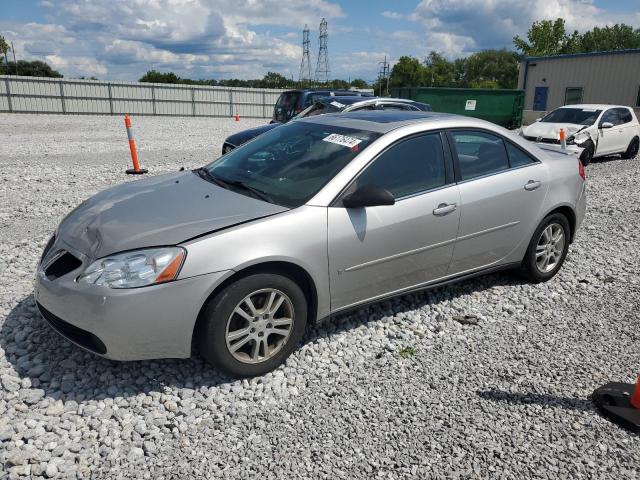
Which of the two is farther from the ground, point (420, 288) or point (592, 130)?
point (592, 130)

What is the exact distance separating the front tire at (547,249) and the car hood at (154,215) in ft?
8.77

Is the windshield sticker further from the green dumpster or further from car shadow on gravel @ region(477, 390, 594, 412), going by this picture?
the green dumpster

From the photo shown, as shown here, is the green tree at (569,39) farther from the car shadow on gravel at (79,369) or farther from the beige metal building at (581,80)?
the car shadow on gravel at (79,369)

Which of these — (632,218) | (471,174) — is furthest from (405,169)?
(632,218)

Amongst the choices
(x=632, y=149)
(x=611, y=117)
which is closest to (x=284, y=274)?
(x=611, y=117)

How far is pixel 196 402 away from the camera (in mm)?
3150

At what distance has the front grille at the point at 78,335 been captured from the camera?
2996 mm

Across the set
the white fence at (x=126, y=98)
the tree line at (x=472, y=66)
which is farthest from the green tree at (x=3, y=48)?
the white fence at (x=126, y=98)

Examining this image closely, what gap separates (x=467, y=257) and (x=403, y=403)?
5.13ft

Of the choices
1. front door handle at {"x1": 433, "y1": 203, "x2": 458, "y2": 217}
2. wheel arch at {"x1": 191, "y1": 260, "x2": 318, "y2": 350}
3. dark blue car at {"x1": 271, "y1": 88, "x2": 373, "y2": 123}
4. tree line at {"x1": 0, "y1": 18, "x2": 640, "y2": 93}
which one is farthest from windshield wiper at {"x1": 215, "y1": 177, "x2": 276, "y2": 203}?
tree line at {"x1": 0, "y1": 18, "x2": 640, "y2": 93}

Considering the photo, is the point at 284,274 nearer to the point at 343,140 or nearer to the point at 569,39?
the point at 343,140

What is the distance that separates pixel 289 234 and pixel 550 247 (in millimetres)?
2988

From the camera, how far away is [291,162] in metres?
3.97

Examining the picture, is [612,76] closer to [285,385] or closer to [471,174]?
[471,174]
